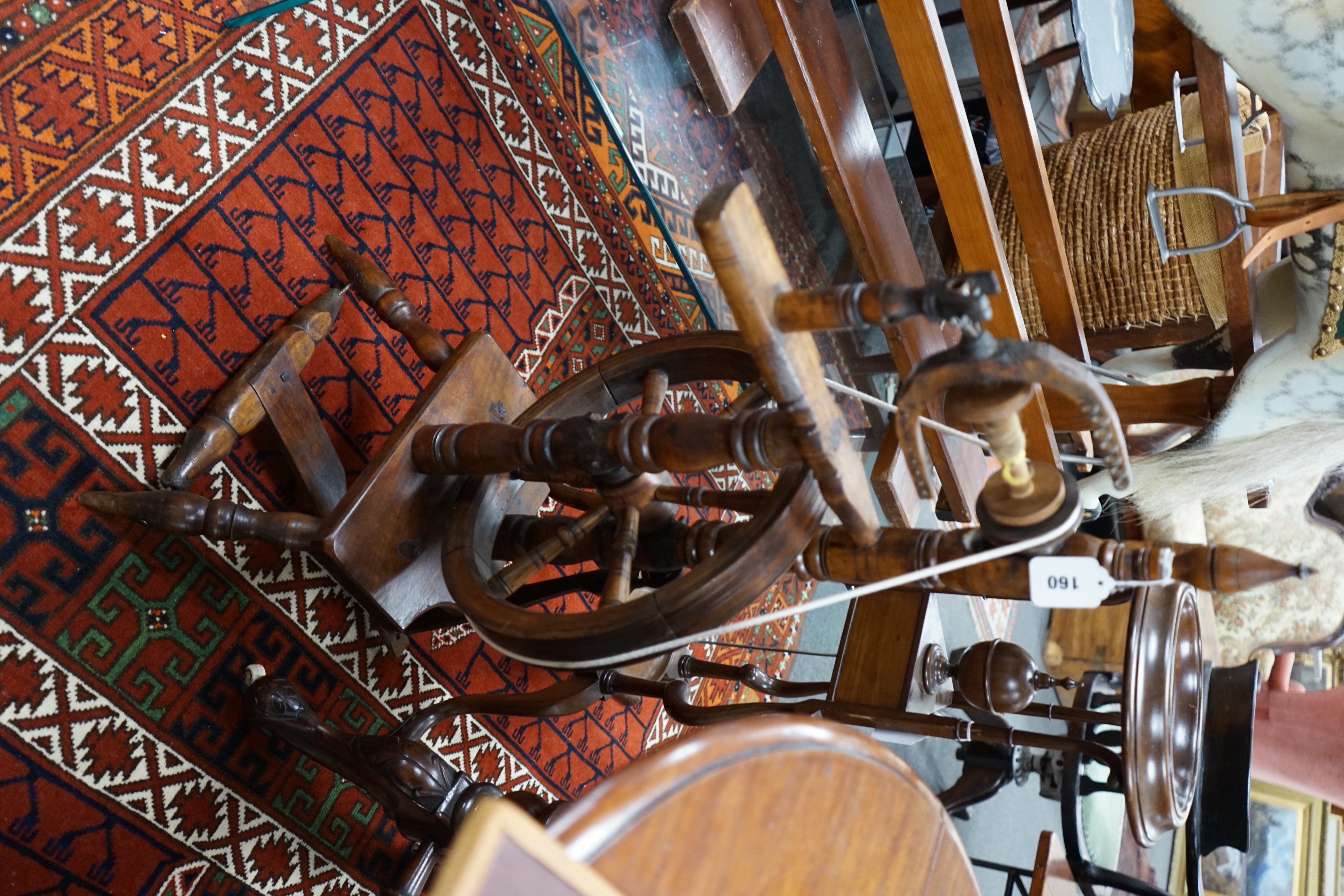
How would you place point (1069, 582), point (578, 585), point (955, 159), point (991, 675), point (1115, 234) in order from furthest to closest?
point (1115, 234) → point (955, 159) → point (578, 585) → point (991, 675) → point (1069, 582)

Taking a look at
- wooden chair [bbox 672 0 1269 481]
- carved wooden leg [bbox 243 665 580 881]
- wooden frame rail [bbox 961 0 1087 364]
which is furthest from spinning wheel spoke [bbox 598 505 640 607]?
wooden frame rail [bbox 961 0 1087 364]

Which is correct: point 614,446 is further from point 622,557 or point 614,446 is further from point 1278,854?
point 1278,854

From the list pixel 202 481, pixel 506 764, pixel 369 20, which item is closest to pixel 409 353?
pixel 202 481

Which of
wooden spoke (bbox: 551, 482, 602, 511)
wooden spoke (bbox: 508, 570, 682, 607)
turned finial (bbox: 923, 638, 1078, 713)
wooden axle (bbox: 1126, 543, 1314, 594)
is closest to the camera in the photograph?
wooden axle (bbox: 1126, 543, 1314, 594)

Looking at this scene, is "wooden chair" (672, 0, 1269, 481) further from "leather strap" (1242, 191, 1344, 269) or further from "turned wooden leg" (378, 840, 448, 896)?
"turned wooden leg" (378, 840, 448, 896)

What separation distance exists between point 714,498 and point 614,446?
16 cm

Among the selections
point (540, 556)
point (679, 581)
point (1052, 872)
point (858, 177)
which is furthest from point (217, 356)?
point (1052, 872)

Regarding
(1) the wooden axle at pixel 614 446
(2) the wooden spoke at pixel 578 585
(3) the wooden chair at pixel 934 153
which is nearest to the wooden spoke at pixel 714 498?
(1) the wooden axle at pixel 614 446

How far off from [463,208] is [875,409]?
3.32 feet

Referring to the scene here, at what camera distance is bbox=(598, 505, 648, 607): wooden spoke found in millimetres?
1173

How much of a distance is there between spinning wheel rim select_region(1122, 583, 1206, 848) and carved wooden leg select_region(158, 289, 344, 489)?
1403 mm

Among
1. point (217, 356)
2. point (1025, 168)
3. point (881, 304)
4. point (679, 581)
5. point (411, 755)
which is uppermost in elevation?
point (1025, 168)

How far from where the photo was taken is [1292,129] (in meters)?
1.71

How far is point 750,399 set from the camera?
1373mm
